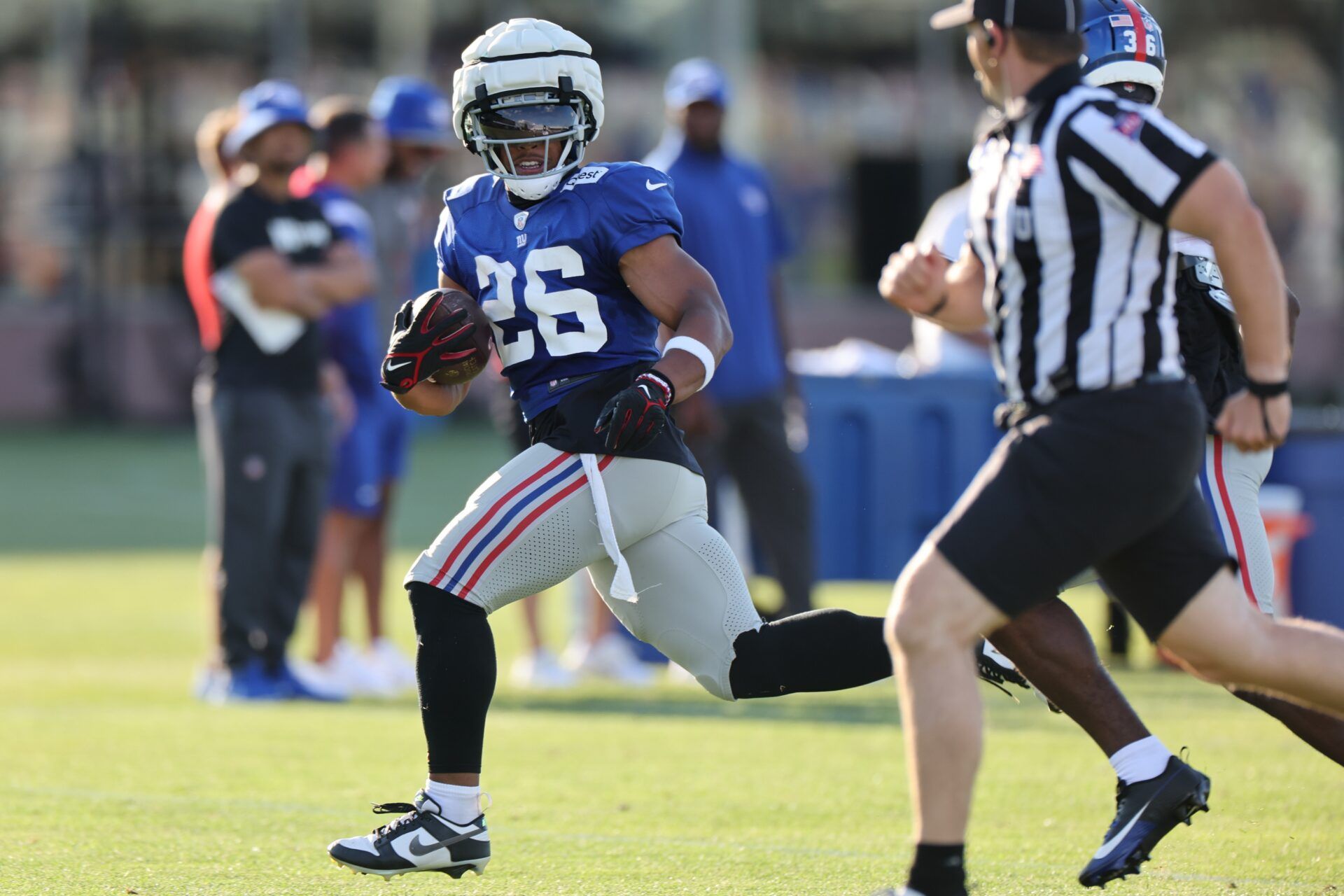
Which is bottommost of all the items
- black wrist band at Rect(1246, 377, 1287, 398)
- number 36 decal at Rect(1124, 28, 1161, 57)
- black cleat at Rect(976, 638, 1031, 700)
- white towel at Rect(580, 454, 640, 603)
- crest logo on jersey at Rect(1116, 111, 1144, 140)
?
black cleat at Rect(976, 638, 1031, 700)

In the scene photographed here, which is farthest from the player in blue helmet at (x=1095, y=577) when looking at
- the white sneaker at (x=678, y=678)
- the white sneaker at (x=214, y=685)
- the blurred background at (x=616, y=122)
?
the blurred background at (x=616, y=122)

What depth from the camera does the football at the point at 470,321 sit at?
4.45 m

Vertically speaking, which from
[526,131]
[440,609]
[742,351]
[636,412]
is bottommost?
[440,609]

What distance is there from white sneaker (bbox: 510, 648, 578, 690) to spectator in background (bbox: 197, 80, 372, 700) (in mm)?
933

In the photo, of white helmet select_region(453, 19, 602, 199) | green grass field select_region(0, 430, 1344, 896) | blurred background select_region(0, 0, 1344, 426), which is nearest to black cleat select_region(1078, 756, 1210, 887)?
green grass field select_region(0, 430, 1344, 896)

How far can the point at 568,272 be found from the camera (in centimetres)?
437

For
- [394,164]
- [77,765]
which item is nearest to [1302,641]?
[77,765]

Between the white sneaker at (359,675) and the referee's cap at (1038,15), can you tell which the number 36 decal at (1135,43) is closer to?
the referee's cap at (1038,15)

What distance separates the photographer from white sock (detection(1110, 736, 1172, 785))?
4.30 meters

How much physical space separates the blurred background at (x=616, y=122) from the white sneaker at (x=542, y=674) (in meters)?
14.4

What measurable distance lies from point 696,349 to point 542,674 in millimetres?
4241

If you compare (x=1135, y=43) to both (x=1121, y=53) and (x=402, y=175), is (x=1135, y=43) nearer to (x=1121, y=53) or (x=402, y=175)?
(x=1121, y=53)

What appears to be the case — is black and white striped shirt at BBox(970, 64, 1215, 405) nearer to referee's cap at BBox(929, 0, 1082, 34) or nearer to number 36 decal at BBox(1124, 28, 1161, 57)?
referee's cap at BBox(929, 0, 1082, 34)

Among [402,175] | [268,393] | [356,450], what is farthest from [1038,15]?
[402,175]
